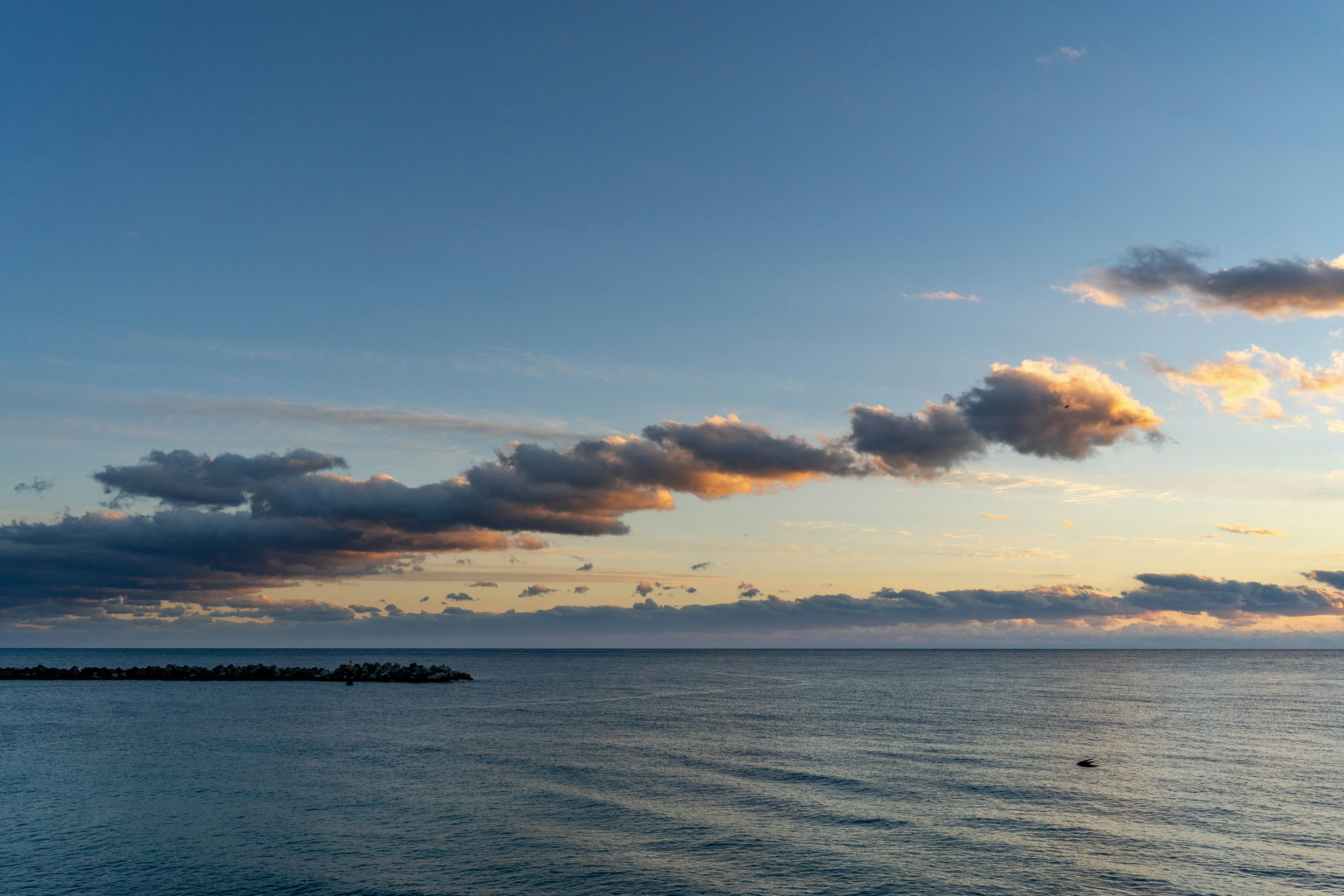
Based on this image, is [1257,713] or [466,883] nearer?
[466,883]

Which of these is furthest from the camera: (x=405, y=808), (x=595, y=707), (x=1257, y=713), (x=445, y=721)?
(x=595, y=707)

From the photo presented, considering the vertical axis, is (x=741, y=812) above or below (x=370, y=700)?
above

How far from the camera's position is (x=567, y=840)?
3559cm

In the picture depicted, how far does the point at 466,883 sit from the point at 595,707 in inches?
2716

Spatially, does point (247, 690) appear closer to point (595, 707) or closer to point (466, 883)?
point (595, 707)

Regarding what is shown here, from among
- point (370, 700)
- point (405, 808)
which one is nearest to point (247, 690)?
point (370, 700)

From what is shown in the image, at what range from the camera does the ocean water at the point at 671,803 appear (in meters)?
30.9

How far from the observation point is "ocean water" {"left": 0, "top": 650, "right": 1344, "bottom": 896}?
30922mm

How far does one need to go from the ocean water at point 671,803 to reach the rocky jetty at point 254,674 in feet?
181

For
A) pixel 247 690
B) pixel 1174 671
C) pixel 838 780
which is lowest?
pixel 1174 671

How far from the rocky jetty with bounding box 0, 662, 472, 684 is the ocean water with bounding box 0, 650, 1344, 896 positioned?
55289 mm

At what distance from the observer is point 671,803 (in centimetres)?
4253

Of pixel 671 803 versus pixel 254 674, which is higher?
pixel 671 803

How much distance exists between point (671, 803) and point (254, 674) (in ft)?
441
